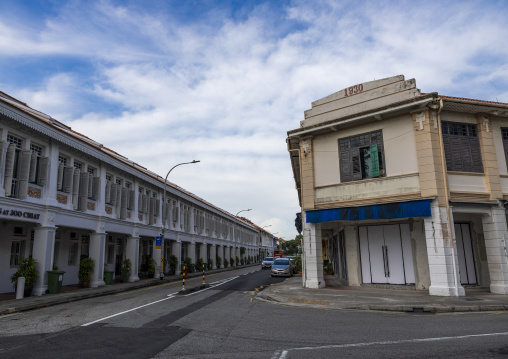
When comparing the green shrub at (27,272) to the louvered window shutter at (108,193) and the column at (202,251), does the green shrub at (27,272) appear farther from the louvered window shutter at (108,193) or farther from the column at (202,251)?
the column at (202,251)

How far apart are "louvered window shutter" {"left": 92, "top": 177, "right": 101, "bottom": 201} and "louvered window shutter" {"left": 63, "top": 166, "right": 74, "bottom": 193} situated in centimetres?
250

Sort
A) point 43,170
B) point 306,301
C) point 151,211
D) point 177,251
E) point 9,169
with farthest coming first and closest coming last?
1. point 177,251
2. point 151,211
3. point 43,170
4. point 9,169
5. point 306,301

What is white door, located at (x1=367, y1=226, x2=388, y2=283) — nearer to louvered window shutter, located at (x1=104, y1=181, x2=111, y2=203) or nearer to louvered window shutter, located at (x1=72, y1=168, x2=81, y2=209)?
louvered window shutter, located at (x1=72, y1=168, x2=81, y2=209)

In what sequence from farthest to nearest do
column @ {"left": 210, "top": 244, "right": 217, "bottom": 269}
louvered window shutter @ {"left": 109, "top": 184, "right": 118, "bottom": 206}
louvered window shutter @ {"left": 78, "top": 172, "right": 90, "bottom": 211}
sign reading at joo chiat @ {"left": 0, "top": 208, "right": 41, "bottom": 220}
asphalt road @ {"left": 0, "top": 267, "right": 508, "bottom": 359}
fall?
column @ {"left": 210, "top": 244, "right": 217, "bottom": 269}
louvered window shutter @ {"left": 109, "top": 184, "right": 118, "bottom": 206}
louvered window shutter @ {"left": 78, "top": 172, "right": 90, "bottom": 211}
sign reading at joo chiat @ {"left": 0, "top": 208, "right": 41, "bottom": 220}
asphalt road @ {"left": 0, "top": 267, "right": 508, "bottom": 359}

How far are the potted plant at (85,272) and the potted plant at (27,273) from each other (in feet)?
12.0

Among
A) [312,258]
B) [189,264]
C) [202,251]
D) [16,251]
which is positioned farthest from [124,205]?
[202,251]

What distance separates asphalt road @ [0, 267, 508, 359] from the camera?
645cm

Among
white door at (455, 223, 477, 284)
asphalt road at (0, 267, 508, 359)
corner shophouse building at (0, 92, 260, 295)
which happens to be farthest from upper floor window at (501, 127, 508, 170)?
corner shophouse building at (0, 92, 260, 295)

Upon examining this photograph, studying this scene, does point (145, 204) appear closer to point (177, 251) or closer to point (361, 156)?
point (177, 251)

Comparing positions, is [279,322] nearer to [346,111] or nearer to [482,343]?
[482,343]

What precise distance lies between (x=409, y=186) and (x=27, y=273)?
57.2 feet

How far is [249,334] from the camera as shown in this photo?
803 cm

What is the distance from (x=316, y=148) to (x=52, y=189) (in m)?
13.5

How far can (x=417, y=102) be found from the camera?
15719 mm
